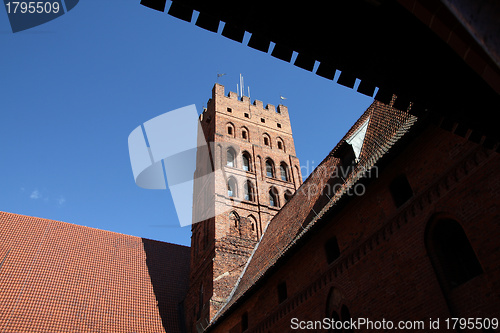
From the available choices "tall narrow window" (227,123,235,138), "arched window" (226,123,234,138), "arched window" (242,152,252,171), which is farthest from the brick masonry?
"arched window" (226,123,234,138)

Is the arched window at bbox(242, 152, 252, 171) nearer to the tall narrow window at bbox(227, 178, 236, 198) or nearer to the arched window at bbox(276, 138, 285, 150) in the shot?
the tall narrow window at bbox(227, 178, 236, 198)

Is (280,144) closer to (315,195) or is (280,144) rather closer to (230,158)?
(230,158)

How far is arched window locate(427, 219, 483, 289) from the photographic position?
645cm

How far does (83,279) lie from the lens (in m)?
19.2

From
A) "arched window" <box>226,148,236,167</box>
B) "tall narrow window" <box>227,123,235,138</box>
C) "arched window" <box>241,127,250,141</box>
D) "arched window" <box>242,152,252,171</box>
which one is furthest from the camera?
"arched window" <box>241,127,250,141</box>

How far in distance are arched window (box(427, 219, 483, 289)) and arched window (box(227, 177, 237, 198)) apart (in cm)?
1336

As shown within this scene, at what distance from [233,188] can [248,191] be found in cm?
86

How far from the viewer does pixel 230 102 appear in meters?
25.2


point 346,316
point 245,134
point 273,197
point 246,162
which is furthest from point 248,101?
point 346,316

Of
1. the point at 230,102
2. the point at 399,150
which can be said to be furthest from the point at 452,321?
the point at 230,102

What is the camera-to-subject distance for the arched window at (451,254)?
21.2ft

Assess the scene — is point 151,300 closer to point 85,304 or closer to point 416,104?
point 85,304

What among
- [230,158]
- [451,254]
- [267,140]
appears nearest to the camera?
[451,254]

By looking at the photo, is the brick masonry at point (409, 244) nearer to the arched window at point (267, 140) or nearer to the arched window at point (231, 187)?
the arched window at point (231, 187)
